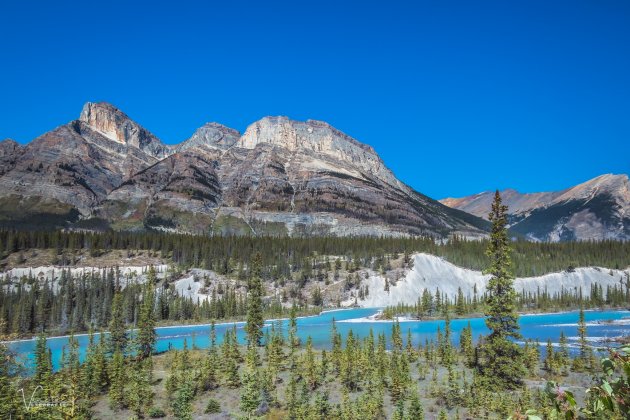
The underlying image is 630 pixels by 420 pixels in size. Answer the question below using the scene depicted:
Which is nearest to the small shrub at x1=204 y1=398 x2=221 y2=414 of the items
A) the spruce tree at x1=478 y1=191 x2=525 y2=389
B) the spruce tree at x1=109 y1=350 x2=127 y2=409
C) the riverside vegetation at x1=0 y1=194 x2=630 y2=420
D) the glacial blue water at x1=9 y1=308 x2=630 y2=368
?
the riverside vegetation at x1=0 y1=194 x2=630 y2=420

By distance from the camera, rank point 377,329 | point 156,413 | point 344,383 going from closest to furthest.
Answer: point 156,413 → point 344,383 → point 377,329

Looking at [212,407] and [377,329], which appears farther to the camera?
[377,329]

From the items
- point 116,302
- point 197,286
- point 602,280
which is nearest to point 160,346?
point 116,302

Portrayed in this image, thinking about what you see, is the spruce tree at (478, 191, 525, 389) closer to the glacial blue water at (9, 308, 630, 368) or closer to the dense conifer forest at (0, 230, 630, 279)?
the glacial blue water at (9, 308, 630, 368)

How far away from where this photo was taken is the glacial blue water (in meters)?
88.2

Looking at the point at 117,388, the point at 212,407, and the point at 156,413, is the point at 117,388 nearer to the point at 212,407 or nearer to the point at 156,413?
the point at 156,413

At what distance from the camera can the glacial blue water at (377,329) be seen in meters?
88.2

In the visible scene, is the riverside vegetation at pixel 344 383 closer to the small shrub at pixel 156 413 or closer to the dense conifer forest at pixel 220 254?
the small shrub at pixel 156 413

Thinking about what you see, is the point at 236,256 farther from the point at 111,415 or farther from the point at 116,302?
the point at 111,415

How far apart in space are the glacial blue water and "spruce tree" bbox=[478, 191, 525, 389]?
34.1m

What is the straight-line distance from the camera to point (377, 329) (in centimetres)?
10788

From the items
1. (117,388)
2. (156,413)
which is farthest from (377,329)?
(156,413)

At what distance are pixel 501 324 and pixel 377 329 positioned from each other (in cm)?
6724

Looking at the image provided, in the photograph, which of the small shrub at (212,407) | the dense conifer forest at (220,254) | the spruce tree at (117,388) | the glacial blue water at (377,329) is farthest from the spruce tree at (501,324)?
the dense conifer forest at (220,254)
